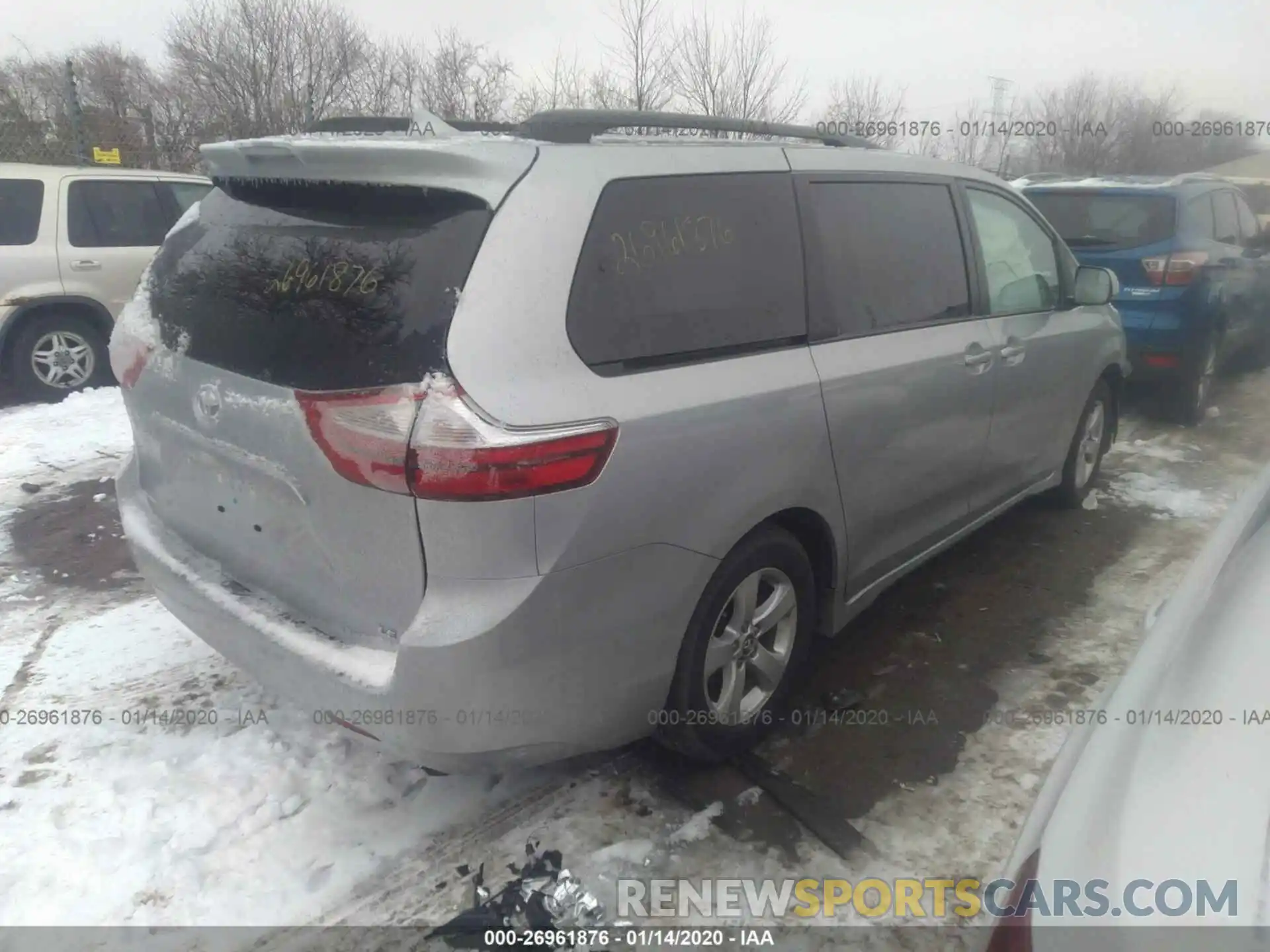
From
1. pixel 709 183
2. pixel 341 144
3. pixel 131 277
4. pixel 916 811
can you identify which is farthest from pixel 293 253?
pixel 131 277

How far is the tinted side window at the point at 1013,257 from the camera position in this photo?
3.84 metres

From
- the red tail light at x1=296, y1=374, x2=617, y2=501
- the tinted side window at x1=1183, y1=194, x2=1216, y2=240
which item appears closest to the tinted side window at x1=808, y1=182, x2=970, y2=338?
the red tail light at x1=296, y1=374, x2=617, y2=501

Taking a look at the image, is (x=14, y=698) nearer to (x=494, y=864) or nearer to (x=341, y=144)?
(x=494, y=864)

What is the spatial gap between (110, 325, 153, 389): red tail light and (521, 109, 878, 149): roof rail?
Answer: 130 cm

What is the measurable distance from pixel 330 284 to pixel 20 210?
6427 millimetres

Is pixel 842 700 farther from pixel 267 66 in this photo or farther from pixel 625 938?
pixel 267 66

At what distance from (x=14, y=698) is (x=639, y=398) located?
2563mm

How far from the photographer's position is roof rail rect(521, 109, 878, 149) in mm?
2479

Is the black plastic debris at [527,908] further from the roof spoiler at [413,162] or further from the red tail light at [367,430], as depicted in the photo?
the roof spoiler at [413,162]

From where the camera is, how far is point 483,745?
2.22 m

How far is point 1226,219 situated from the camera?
7.25 metres

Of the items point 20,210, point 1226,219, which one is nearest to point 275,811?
point 20,210

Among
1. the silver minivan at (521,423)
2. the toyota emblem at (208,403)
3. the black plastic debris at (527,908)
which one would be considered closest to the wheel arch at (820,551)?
the silver minivan at (521,423)

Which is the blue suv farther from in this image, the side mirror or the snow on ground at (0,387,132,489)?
the snow on ground at (0,387,132,489)
